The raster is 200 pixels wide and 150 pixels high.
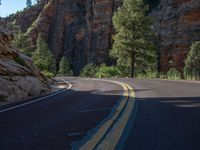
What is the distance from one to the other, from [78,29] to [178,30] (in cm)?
4523

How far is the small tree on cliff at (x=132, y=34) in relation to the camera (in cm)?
5034

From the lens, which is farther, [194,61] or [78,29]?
[78,29]

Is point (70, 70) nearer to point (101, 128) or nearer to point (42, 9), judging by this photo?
point (42, 9)

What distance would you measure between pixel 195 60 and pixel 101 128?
1871 inches

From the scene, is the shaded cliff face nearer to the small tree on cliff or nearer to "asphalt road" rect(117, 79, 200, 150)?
the small tree on cliff

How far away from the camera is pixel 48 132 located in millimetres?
6660

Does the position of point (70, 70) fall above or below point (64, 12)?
below

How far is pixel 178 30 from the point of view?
226 feet

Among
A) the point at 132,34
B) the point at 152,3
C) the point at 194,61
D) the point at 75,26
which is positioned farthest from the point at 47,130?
the point at 75,26

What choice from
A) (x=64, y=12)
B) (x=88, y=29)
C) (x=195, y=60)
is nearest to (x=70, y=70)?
(x=88, y=29)

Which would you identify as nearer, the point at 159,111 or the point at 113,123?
the point at 113,123

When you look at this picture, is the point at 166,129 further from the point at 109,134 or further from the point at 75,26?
the point at 75,26

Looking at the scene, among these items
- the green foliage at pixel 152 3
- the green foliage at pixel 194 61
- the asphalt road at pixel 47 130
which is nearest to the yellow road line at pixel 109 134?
the asphalt road at pixel 47 130

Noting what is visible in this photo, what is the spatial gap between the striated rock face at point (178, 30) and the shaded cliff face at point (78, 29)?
23600mm
